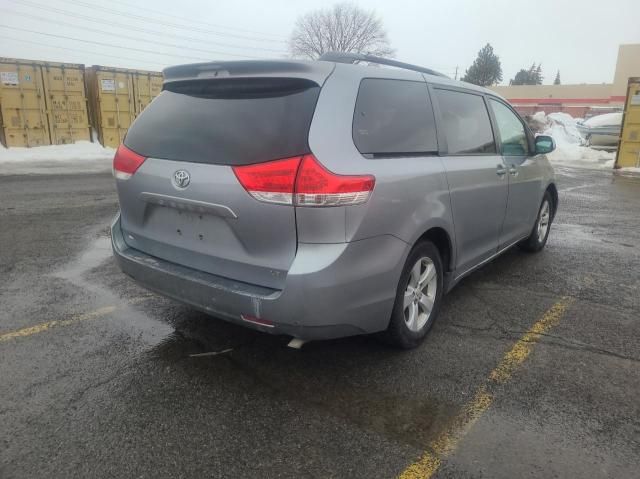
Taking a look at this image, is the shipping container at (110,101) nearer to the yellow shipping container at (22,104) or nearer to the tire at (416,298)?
the yellow shipping container at (22,104)

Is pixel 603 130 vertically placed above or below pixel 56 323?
above

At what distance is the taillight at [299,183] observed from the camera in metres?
2.46

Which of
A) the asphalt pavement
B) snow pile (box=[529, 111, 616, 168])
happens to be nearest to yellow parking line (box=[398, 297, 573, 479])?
the asphalt pavement

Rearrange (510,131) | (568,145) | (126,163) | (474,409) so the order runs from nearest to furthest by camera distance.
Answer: (474,409) → (126,163) → (510,131) → (568,145)

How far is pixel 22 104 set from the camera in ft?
54.0

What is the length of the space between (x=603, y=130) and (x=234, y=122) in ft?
91.5

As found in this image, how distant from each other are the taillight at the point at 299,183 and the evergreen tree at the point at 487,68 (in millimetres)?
83726

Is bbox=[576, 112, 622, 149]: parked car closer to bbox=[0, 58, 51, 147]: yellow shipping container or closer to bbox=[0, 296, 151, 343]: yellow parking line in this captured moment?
bbox=[0, 58, 51, 147]: yellow shipping container

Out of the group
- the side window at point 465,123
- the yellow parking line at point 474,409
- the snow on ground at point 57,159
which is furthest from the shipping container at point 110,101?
the yellow parking line at point 474,409

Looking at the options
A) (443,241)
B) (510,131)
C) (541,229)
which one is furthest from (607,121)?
(443,241)

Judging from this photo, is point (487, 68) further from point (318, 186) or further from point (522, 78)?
point (318, 186)

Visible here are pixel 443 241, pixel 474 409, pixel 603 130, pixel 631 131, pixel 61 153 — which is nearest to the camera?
pixel 474 409

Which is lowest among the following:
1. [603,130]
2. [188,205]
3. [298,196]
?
[603,130]

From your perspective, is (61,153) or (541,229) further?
(61,153)
